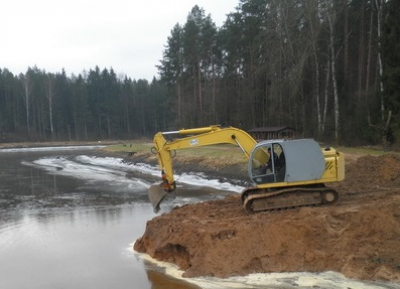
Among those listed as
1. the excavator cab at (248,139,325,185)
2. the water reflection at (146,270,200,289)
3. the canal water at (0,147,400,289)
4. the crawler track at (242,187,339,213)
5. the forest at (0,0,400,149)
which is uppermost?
the forest at (0,0,400,149)

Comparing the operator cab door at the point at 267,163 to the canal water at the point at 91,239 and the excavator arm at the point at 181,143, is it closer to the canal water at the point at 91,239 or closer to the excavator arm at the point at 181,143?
the excavator arm at the point at 181,143

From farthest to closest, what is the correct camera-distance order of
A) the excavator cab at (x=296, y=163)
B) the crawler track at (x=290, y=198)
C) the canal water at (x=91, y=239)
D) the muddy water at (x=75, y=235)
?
the crawler track at (x=290, y=198)
the excavator cab at (x=296, y=163)
the muddy water at (x=75, y=235)
the canal water at (x=91, y=239)

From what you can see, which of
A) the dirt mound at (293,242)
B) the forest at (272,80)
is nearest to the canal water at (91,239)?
the dirt mound at (293,242)

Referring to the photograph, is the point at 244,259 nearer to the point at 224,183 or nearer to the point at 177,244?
the point at 177,244

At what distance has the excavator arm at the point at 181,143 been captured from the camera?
42.0 feet

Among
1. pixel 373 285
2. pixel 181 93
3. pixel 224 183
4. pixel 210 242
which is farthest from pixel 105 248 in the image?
pixel 181 93

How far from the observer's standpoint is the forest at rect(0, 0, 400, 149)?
98.3ft

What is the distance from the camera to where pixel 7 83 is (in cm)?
9675

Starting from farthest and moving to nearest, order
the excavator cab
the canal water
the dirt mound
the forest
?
1. the forest
2. the excavator cab
3. the canal water
4. the dirt mound

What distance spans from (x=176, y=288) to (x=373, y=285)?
409 cm

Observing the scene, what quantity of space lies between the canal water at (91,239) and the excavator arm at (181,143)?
186 centimetres

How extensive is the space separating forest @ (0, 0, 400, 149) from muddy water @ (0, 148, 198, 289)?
5.78 m

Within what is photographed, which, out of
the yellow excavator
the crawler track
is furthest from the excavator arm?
the crawler track

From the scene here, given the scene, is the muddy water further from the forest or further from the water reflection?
the forest
